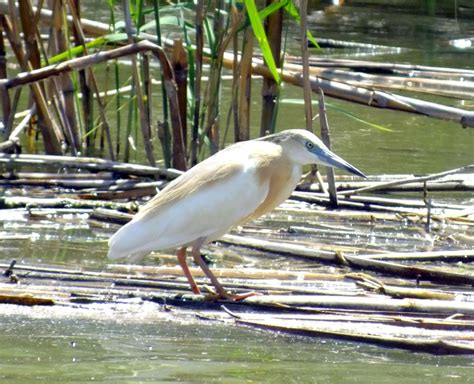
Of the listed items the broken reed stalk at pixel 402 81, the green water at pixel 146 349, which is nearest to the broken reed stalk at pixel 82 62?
the green water at pixel 146 349

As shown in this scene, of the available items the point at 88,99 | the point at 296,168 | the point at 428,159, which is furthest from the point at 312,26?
the point at 296,168

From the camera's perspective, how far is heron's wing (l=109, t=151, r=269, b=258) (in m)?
5.13

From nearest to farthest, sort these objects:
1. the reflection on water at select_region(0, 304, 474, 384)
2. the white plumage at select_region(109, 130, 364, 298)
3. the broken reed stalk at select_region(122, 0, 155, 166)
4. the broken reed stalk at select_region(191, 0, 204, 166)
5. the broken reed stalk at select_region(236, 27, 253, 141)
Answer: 1. the reflection on water at select_region(0, 304, 474, 384)
2. the white plumage at select_region(109, 130, 364, 298)
3. the broken reed stalk at select_region(191, 0, 204, 166)
4. the broken reed stalk at select_region(122, 0, 155, 166)
5. the broken reed stalk at select_region(236, 27, 253, 141)

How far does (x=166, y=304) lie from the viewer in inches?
193

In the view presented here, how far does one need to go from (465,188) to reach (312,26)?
8.46m

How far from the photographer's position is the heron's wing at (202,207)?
16.8ft

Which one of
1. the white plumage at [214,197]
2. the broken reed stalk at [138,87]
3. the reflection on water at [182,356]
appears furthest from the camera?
the broken reed stalk at [138,87]

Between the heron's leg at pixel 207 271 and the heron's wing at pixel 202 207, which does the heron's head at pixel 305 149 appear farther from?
the heron's leg at pixel 207 271

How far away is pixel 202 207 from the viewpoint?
517cm

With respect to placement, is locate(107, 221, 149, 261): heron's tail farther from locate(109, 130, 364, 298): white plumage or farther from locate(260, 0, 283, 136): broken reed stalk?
locate(260, 0, 283, 136): broken reed stalk

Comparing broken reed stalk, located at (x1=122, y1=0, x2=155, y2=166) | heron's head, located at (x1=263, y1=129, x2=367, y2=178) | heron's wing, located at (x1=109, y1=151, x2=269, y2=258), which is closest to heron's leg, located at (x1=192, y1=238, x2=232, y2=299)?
heron's wing, located at (x1=109, y1=151, x2=269, y2=258)

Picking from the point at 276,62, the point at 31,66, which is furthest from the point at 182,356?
the point at 31,66

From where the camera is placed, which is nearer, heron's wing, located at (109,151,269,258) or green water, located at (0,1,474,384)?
green water, located at (0,1,474,384)

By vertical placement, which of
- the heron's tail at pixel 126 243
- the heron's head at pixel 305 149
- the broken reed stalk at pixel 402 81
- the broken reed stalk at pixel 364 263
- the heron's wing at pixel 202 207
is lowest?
the broken reed stalk at pixel 402 81
